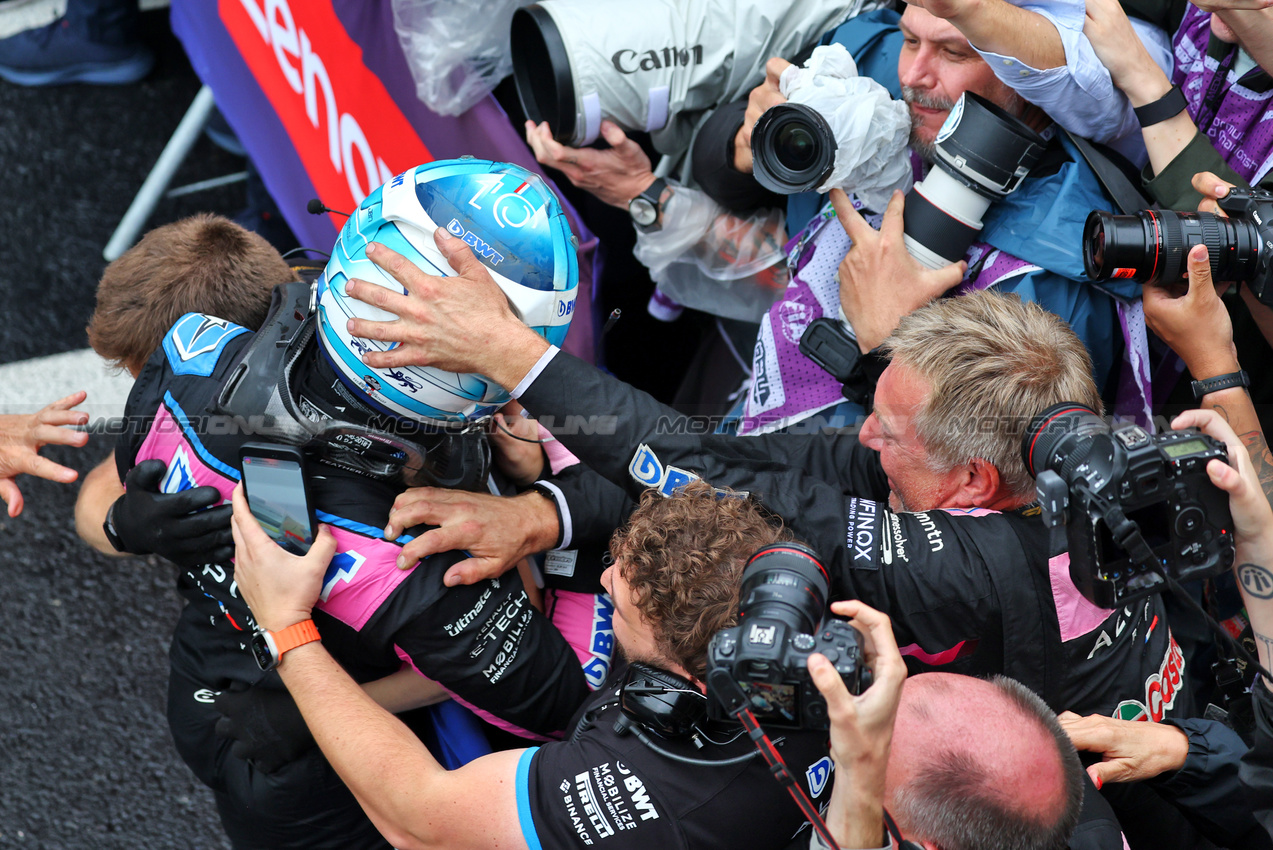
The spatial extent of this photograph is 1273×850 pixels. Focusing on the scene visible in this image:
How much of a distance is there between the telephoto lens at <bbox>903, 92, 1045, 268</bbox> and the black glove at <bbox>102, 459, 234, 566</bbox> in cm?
168

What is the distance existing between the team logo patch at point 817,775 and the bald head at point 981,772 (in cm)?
22

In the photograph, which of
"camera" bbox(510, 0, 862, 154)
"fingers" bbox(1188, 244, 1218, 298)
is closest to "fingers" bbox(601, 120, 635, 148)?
"camera" bbox(510, 0, 862, 154)

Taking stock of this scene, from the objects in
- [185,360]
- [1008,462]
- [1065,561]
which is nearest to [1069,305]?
[1008,462]

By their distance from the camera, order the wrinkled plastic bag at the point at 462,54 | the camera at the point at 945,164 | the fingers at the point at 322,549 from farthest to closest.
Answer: the wrinkled plastic bag at the point at 462,54 → the camera at the point at 945,164 → the fingers at the point at 322,549

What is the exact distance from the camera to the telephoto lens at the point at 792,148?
7.88 feet

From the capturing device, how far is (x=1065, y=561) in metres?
1.96

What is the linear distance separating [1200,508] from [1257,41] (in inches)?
45.9

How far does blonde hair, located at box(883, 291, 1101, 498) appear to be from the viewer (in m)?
2.10

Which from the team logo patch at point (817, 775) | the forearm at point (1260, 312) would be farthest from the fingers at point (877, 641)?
the forearm at point (1260, 312)

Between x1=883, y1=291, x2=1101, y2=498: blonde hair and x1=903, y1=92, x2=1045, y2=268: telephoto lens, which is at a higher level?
x1=903, y1=92, x2=1045, y2=268: telephoto lens

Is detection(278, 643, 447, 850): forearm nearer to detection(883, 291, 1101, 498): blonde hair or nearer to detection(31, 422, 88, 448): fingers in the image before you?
detection(31, 422, 88, 448): fingers

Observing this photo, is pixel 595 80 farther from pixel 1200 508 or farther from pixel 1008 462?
pixel 1200 508

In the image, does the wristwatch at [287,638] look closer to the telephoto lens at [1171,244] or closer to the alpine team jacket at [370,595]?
the alpine team jacket at [370,595]

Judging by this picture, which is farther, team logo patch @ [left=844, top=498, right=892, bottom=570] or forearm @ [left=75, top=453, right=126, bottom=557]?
forearm @ [left=75, top=453, right=126, bottom=557]
